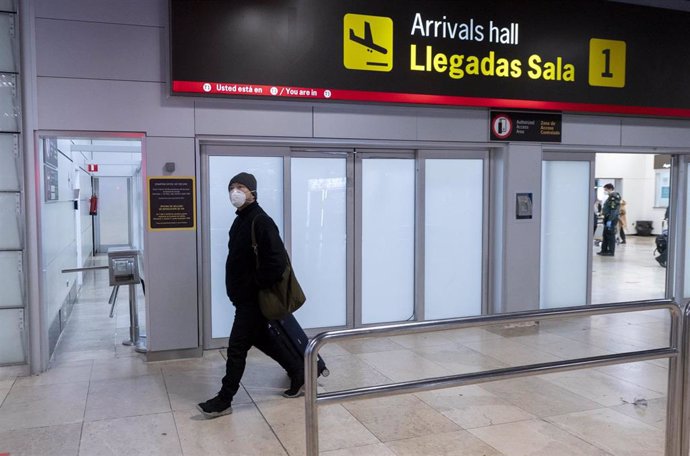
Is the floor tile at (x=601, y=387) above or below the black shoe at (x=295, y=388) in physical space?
below

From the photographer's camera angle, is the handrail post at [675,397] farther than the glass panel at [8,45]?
No

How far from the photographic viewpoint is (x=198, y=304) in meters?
5.53

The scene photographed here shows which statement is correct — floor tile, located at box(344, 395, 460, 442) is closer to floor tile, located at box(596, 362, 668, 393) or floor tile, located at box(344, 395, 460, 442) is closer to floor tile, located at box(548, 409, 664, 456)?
floor tile, located at box(548, 409, 664, 456)

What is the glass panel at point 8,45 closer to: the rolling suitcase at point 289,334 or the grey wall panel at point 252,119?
the grey wall panel at point 252,119

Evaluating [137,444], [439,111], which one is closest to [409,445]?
[137,444]

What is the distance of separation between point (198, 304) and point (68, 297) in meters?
2.74

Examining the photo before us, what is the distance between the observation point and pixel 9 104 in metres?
4.93

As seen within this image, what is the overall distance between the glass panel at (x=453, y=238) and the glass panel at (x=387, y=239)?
21 cm

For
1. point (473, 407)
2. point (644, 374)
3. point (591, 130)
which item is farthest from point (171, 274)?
point (591, 130)

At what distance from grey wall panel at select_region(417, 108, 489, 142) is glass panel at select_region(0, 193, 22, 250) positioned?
3.82 m

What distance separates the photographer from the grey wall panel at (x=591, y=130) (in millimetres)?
6805

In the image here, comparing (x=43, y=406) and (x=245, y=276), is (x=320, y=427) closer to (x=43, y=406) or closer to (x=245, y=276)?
(x=245, y=276)

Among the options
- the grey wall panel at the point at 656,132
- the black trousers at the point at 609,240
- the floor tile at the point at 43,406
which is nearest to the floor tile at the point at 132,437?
the floor tile at the point at 43,406

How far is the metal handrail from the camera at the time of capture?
97.2 inches
